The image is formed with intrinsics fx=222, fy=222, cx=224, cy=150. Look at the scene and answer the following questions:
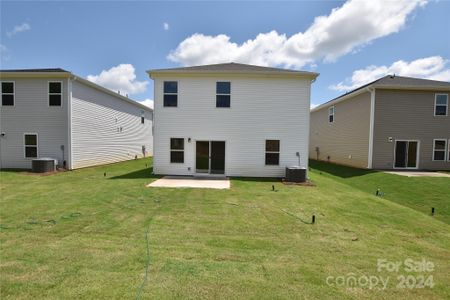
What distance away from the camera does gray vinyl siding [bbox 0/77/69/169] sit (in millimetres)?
12906

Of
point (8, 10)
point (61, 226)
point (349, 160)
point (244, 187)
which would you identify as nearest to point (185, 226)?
point (61, 226)

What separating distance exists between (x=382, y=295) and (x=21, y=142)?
17.5 metres

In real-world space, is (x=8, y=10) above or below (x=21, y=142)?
above

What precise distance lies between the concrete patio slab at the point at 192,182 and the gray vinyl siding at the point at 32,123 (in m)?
7.18

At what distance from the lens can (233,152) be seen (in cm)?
1159

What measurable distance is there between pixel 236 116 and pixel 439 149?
13.6 meters

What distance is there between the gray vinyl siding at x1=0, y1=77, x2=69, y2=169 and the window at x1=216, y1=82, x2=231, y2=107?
8.94m

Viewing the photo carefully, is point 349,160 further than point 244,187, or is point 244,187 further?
point 349,160

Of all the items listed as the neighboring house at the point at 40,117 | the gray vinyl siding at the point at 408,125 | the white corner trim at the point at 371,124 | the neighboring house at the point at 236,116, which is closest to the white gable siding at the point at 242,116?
the neighboring house at the point at 236,116

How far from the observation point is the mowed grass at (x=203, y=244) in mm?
2990

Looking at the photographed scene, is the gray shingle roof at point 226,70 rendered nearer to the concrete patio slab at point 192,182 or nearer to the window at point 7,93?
the concrete patio slab at point 192,182

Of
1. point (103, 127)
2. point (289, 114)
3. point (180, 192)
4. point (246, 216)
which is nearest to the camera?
point (246, 216)

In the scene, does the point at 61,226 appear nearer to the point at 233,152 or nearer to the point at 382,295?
the point at 382,295

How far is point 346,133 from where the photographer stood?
17.0 meters
